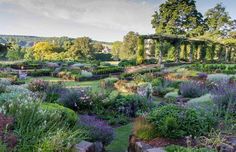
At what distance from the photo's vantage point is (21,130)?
11.7 ft

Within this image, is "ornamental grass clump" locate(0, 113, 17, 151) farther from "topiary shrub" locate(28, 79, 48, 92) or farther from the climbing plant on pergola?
the climbing plant on pergola

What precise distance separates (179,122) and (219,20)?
37.4 m

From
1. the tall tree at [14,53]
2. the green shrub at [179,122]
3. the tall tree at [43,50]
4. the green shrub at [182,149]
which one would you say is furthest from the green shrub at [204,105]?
the tall tree at [43,50]

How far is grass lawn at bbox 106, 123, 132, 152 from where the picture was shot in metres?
5.47

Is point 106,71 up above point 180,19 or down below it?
below

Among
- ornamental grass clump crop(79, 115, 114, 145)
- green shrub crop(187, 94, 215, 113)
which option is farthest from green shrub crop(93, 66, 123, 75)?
ornamental grass clump crop(79, 115, 114, 145)

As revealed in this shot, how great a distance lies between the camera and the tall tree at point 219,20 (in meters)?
38.1

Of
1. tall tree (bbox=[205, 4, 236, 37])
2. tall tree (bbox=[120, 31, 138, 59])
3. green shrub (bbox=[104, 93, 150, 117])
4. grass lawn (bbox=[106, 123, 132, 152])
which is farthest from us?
tall tree (bbox=[120, 31, 138, 59])

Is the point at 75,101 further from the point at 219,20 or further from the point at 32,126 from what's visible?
the point at 219,20

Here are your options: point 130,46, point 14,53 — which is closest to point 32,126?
point 14,53

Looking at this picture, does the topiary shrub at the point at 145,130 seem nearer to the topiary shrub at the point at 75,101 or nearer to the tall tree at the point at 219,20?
the topiary shrub at the point at 75,101

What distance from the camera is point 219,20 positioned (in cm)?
3909

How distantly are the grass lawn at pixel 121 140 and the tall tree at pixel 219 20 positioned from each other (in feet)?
109

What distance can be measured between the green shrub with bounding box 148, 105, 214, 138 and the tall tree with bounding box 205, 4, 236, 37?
34733 millimetres
